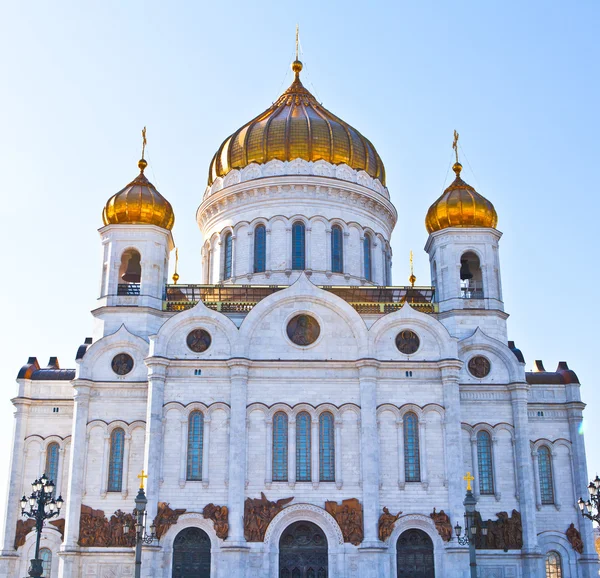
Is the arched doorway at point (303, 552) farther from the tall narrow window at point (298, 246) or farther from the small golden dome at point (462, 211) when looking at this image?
the small golden dome at point (462, 211)

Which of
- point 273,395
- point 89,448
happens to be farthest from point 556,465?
point 89,448

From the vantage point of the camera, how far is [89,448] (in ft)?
101

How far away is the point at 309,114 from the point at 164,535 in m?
19.5

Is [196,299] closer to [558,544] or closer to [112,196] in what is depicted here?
[112,196]

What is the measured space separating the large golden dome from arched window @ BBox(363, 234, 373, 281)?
3.02 meters

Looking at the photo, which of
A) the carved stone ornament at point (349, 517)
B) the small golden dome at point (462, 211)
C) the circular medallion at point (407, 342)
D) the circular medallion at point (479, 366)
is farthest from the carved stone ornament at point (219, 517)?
the small golden dome at point (462, 211)

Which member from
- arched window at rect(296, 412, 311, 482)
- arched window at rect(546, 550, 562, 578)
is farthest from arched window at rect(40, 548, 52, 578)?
arched window at rect(546, 550, 562, 578)

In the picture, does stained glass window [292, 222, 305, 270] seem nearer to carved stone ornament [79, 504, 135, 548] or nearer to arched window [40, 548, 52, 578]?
carved stone ornament [79, 504, 135, 548]

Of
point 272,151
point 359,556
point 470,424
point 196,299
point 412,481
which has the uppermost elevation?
point 272,151

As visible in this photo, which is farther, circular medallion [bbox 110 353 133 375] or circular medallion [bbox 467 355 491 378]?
circular medallion [bbox 467 355 491 378]

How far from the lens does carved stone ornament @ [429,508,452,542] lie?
29.2 meters

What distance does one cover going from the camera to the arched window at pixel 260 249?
121 ft

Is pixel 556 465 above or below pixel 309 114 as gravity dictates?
below

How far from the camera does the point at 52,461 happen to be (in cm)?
3253
